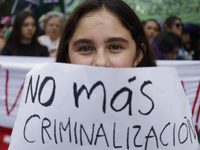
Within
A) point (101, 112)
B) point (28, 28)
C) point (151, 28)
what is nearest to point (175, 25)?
point (151, 28)

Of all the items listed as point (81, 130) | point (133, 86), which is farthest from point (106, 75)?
point (81, 130)

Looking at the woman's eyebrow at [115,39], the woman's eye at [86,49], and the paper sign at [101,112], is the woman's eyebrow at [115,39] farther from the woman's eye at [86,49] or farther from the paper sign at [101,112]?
the paper sign at [101,112]

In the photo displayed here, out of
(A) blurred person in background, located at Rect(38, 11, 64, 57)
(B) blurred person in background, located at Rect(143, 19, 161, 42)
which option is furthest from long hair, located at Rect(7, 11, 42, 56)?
(B) blurred person in background, located at Rect(143, 19, 161, 42)

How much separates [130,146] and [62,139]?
26 centimetres

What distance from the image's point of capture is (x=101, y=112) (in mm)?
1164

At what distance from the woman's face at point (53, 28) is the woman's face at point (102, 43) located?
321cm

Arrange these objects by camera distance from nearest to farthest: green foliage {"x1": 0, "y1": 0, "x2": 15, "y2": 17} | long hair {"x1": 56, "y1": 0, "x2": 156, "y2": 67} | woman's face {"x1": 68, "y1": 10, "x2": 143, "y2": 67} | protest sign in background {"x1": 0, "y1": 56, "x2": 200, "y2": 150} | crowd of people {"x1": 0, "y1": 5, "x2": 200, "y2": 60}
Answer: woman's face {"x1": 68, "y1": 10, "x2": 143, "y2": 67} → long hair {"x1": 56, "y1": 0, "x2": 156, "y2": 67} → protest sign in background {"x1": 0, "y1": 56, "x2": 200, "y2": 150} → crowd of people {"x1": 0, "y1": 5, "x2": 200, "y2": 60} → green foliage {"x1": 0, "y1": 0, "x2": 15, "y2": 17}

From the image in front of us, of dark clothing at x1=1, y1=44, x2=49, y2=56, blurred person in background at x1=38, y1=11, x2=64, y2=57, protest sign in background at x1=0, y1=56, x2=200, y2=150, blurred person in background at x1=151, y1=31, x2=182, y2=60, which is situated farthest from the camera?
blurred person in background at x1=38, y1=11, x2=64, y2=57

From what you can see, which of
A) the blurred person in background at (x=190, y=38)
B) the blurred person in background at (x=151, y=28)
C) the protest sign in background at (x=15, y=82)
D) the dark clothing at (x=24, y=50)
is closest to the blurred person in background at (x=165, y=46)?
the protest sign in background at (x=15, y=82)

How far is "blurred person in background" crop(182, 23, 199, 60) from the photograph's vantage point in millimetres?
4997

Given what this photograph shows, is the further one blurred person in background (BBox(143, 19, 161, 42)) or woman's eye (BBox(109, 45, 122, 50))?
blurred person in background (BBox(143, 19, 161, 42))

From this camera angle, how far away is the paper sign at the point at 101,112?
117 centimetres

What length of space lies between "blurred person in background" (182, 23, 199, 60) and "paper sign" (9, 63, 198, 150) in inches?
155

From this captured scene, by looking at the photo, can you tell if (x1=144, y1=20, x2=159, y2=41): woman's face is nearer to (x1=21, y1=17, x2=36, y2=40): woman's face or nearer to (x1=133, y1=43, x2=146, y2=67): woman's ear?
(x1=21, y1=17, x2=36, y2=40): woman's face
